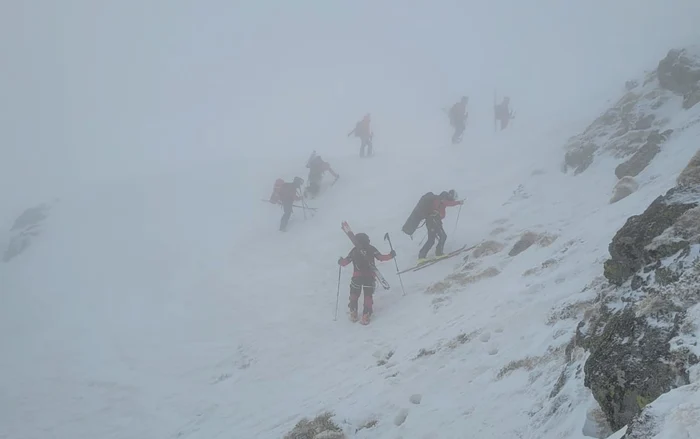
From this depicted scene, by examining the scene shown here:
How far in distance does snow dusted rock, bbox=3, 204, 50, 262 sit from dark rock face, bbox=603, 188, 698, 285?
103ft

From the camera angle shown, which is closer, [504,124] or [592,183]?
[592,183]

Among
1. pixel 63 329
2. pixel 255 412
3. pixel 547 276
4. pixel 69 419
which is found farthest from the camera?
pixel 63 329

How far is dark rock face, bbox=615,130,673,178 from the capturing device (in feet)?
43.3

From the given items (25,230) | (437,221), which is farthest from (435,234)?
(25,230)

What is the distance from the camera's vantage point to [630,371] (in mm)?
3645

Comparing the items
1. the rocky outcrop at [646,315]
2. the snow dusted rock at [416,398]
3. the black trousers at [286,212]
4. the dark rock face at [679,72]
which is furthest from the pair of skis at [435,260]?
the dark rock face at [679,72]

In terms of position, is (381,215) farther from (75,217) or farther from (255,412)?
(75,217)

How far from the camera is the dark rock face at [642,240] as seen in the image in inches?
200

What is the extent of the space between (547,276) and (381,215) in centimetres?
1088

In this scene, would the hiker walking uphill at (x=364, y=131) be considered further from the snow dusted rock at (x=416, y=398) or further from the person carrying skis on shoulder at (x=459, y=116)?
the snow dusted rock at (x=416, y=398)

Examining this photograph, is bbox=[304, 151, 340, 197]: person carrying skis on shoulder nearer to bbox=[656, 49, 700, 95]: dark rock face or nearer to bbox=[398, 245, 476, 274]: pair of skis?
bbox=[398, 245, 476, 274]: pair of skis

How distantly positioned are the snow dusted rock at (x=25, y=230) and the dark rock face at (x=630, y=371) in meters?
31.9

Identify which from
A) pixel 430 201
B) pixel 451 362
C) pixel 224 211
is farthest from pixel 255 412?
pixel 224 211

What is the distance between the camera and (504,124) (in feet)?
105
